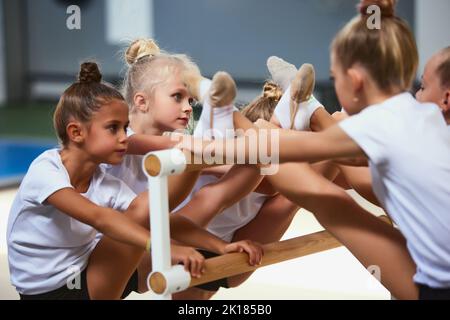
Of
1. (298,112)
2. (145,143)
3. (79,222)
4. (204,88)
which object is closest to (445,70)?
(298,112)

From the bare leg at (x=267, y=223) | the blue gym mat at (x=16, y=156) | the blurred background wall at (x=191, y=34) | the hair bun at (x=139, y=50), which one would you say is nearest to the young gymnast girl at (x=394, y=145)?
the bare leg at (x=267, y=223)

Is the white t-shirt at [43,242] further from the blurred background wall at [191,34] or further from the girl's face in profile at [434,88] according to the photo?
the blurred background wall at [191,34]

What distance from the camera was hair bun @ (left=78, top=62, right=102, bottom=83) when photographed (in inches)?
50.6

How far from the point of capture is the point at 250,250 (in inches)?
44.7

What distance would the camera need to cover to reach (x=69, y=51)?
5.96m

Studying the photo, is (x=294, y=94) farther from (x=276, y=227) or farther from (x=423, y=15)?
(x=423, y=15)

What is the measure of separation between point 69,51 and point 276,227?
4.78 m

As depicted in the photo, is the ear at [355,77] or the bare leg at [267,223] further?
the bare leg at [267,223]

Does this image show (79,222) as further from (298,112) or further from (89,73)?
(298,112)

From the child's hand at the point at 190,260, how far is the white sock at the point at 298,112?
343mm

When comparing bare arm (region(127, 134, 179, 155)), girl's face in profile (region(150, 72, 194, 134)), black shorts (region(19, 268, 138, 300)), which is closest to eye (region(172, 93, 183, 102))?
girl's face in profile (region(150, 72, 194, 134))

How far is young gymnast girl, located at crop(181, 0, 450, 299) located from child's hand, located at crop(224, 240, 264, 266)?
0.52ft

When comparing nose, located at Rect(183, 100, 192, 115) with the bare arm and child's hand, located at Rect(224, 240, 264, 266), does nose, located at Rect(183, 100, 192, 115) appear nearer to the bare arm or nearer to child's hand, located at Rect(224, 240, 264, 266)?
the bare arm

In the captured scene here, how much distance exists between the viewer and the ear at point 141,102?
4.85 ft
